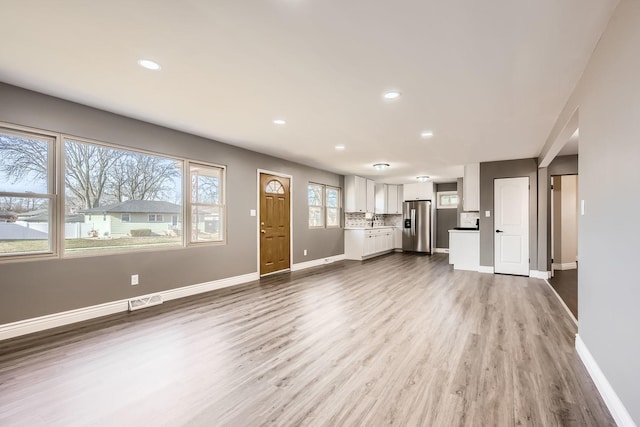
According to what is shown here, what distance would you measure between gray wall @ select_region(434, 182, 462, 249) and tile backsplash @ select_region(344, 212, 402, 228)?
4.19 feet

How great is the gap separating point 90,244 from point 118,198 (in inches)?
24.8

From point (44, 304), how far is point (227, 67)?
3033 mm

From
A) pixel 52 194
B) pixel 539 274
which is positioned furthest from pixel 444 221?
pixel 52 194

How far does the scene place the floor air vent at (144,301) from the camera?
3734 mm

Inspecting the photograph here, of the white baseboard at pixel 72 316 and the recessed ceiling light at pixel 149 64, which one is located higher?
the recessed ceiling light at pixel 149 64

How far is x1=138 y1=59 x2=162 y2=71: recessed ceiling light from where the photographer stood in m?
2.45

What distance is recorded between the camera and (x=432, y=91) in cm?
295

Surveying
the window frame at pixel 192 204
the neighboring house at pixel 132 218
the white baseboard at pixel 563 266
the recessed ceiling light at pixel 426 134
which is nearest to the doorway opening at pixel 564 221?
the white baseboard at pixel 563 266

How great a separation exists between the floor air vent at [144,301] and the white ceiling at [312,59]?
2.32 metres

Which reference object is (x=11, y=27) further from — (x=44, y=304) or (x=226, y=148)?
(x=226, y=148)

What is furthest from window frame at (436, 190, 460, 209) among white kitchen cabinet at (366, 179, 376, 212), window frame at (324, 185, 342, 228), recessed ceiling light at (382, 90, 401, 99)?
recessed ceiling light at (382, 90, 401, 99)

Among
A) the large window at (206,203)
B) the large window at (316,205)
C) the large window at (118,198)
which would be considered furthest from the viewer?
the large window at (316,205)

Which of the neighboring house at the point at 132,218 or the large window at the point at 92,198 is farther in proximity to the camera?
the neighboring house at the point at 132,218

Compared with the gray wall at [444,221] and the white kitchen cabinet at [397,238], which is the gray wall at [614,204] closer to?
the gray wall at [444,221]
